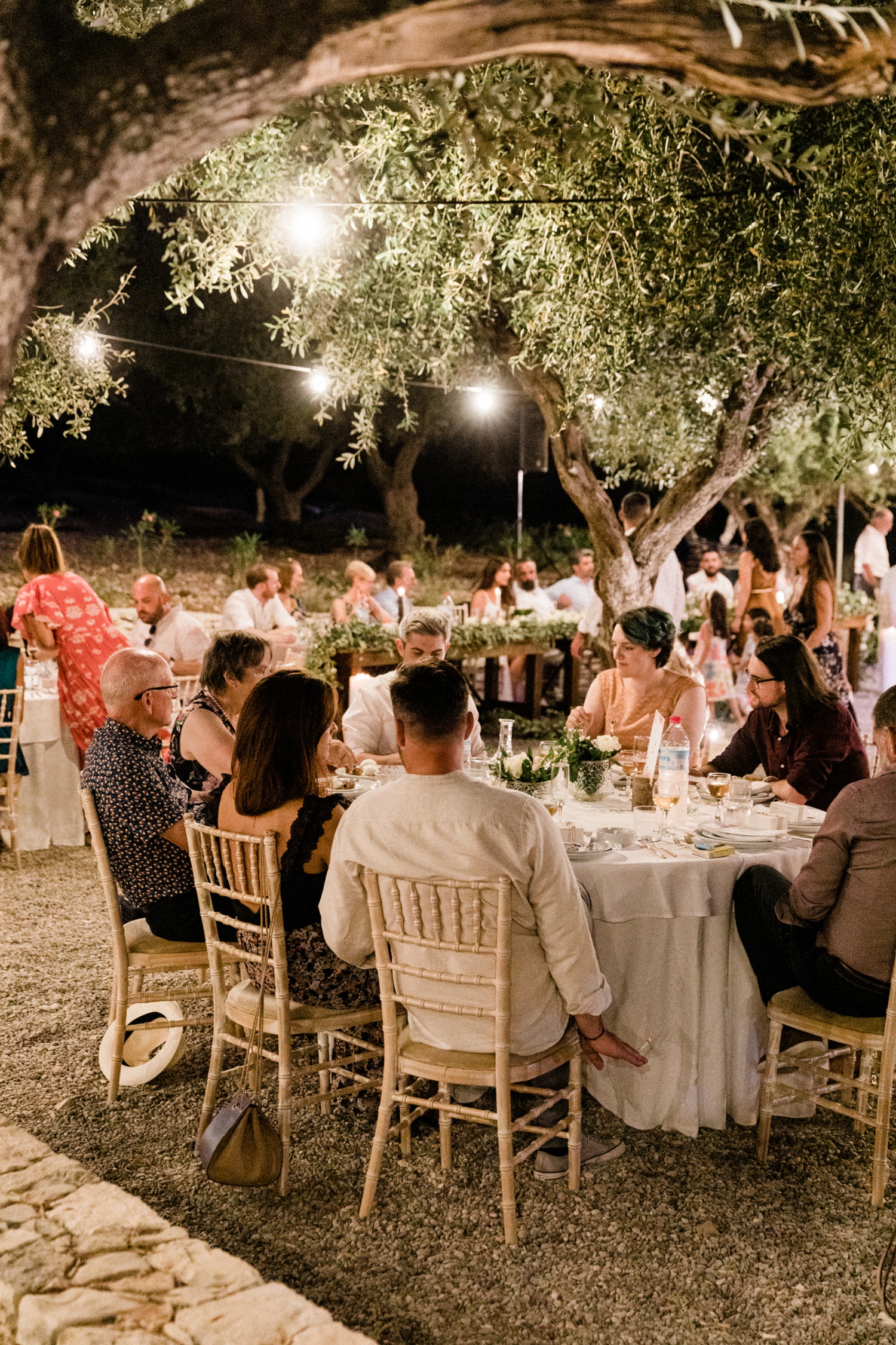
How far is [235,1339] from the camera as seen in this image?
7.07 ft

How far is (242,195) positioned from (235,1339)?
5959 mm

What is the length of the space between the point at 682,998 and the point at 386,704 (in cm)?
185

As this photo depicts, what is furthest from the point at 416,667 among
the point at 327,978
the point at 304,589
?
the point at 304,589

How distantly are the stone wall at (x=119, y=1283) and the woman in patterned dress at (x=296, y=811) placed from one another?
78 centimetres

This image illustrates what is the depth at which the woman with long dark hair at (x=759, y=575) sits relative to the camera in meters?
8.41

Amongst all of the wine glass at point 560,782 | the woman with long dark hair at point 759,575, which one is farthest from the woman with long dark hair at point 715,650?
the wine glass at point 560,782

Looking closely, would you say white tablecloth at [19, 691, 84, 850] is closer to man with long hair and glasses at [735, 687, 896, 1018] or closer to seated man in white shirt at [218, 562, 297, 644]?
seated man in white shirt at [218, 562, 297, 644]

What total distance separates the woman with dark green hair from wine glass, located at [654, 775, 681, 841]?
75 centimetres

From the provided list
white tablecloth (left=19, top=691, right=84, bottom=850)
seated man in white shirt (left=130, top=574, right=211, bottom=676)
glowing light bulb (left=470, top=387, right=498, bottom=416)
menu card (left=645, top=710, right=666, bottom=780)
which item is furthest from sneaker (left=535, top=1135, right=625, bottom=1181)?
glowing light bulb (left=470, top=387, right=498, bottom=416)

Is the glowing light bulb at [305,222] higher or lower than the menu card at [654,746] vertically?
higher

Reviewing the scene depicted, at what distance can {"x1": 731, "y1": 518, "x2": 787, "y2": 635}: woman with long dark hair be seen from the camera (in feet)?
27.6

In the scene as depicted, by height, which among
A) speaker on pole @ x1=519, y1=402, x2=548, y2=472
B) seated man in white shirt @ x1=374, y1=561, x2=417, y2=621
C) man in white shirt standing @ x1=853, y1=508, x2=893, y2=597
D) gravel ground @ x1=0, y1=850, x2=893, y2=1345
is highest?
speaker on pole @ x1=519, y1=402, x2=548, y2=472

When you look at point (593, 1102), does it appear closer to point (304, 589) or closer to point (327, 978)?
point (327, 978)

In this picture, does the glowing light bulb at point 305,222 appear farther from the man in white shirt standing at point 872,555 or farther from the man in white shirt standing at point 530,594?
the man in white shirt standing at point 872,555
